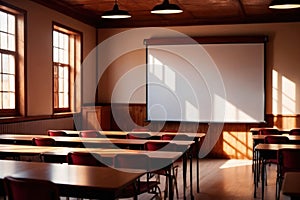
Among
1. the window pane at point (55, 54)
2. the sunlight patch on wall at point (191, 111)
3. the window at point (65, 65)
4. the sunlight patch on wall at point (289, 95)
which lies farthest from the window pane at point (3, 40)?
the sunlight patch on wall at point (289, 95)

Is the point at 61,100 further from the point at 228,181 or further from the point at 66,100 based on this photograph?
the point at 228,181

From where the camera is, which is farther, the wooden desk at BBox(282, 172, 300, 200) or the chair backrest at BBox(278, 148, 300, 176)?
the chair backrest at BBox(278, 148, 300, 176)

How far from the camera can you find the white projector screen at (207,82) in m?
9.73

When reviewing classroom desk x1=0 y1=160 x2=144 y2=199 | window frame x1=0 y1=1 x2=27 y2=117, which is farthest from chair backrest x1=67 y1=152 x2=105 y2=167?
window frame x1=0 y1=1 x2=27 y2=117

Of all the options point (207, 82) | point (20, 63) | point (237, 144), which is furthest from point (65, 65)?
point (237, 144)

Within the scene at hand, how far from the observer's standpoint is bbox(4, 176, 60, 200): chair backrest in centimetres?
276

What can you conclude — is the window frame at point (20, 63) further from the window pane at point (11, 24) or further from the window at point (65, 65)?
the window at point (65, 65)

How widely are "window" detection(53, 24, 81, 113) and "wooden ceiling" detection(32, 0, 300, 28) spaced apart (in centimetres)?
46

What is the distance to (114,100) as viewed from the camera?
420 inches

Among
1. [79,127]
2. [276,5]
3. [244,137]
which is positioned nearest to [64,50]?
[79,127]

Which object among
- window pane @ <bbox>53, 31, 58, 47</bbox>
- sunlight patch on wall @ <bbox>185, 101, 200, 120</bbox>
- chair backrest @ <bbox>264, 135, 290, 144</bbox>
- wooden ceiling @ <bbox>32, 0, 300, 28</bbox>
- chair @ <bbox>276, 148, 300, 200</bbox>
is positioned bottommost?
chair @ <bbox>276, 148, 300, 200</bbox>

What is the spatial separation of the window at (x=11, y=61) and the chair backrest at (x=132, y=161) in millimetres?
3484

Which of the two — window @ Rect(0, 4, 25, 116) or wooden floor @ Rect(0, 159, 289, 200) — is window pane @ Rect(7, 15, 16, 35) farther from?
wooden floor @ Rect(0, 159, 289, 200)

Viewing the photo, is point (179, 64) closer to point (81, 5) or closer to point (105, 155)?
point (81, 5)
